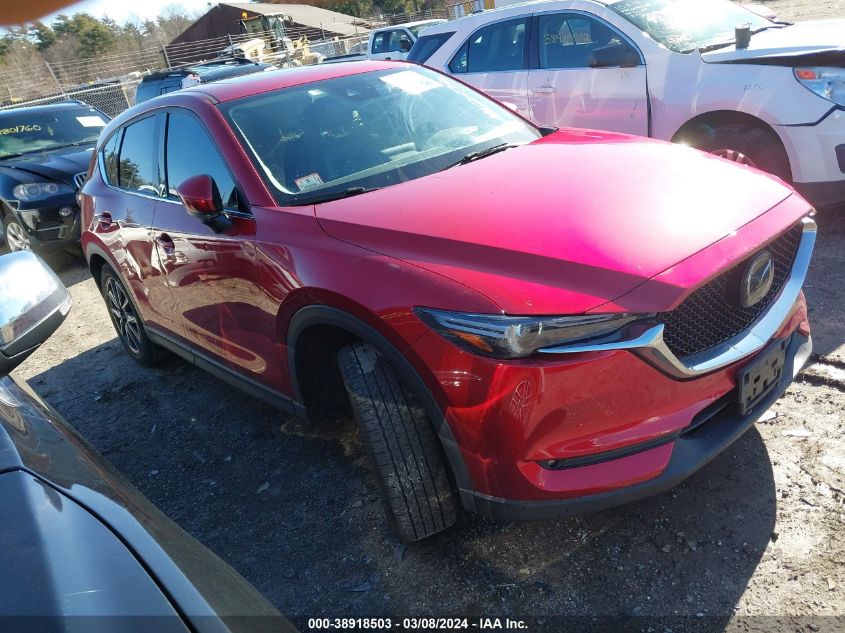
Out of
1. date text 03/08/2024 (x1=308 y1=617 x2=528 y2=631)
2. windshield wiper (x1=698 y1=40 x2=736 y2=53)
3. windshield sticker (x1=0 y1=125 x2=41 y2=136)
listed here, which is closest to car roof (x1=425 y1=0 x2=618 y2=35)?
windshield wiper (x1=698 y1=40 x2=736 y2=53)

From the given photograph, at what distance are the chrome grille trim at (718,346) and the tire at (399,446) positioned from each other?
58 cm

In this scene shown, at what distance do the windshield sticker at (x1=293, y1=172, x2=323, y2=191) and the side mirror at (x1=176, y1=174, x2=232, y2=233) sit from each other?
333mm

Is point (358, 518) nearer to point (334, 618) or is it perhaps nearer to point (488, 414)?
point (334, 618)

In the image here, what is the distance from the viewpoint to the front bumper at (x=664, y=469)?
2.05m

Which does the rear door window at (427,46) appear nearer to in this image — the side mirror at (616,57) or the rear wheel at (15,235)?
the side mirror at (616,57)

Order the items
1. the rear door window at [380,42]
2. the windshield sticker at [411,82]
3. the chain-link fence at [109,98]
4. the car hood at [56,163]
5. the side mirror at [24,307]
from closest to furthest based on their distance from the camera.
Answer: the side mirror at [24,307], the windshield sticker at [411,82], the car hood at [56,163], the rear door window at [380,42], the chain-link fence at [109,98]

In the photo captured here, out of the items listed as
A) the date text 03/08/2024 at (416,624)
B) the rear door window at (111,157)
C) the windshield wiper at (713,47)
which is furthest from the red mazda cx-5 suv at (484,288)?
the windshield wiper at (713,47)

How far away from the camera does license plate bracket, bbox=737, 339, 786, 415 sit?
2.18 meters

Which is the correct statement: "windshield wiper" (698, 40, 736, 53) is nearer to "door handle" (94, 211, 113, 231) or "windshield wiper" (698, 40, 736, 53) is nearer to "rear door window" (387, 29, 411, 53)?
"door handle" (94, 211, 113, 231)

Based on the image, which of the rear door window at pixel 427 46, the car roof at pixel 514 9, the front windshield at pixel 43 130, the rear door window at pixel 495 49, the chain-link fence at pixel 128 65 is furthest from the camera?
the chain-link fence at pixel 128 65

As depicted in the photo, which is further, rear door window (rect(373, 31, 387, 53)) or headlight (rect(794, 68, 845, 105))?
rear door window (rect(373, 31, 387, 53))

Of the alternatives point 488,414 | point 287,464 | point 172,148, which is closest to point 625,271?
point 488,414

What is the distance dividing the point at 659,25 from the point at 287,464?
4369 mm

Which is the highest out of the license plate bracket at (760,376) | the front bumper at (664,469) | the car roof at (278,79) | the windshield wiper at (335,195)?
the car roof at (278,79)
